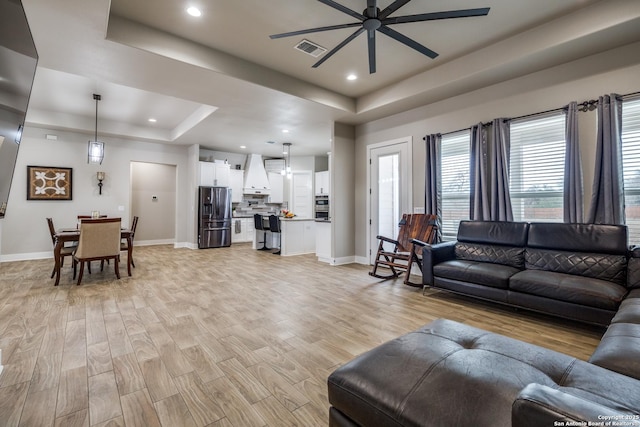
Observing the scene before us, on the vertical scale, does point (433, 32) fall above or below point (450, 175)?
above

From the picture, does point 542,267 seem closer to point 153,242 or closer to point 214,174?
point 214,174

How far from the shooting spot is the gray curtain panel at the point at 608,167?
9.45ft

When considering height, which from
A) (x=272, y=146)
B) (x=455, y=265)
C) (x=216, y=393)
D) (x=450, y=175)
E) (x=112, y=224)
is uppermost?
(x=272, y=146)

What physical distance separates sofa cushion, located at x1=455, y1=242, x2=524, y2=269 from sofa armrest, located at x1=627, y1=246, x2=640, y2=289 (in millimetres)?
835

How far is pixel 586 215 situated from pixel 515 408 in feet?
11.4

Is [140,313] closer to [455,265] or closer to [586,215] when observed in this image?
[455,265]

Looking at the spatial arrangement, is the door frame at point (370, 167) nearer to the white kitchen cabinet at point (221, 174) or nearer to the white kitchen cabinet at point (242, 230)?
the white kitchen cabinet at point (242, 230)

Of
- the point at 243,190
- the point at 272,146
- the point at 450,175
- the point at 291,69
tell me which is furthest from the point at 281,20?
the point at 243,190

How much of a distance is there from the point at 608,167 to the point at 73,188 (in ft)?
30.1

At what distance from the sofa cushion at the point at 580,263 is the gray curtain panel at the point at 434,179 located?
53.6 inches

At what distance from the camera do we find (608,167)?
291 centimetres

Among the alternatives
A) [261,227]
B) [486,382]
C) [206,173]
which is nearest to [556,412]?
[486,382]

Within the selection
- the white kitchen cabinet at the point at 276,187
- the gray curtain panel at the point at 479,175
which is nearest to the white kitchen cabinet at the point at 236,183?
the white kitchen cabinet at the point at 276,187

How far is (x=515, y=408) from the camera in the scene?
25.9 inches
